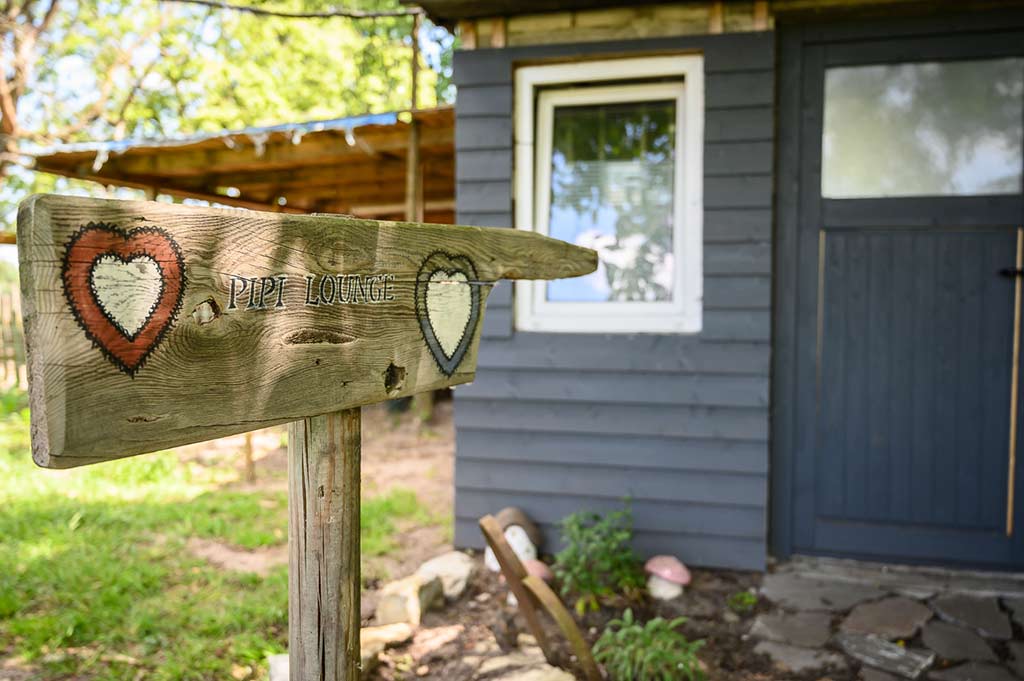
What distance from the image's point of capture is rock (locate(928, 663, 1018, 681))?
257 centimetres

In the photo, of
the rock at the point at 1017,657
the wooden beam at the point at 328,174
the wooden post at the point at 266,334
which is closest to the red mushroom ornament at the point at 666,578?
the rock at the point at 1017,657

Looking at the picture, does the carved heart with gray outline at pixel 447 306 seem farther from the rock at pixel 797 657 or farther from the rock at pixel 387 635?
the rock at pixel 797 657

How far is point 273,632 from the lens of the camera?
2859mm

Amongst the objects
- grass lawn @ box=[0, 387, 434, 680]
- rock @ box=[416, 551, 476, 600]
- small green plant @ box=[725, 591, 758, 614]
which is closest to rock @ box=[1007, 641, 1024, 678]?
small green plant @ box=[725, 591, 758, 614]

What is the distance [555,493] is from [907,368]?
5.84ft

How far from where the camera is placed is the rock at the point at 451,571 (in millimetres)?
3293

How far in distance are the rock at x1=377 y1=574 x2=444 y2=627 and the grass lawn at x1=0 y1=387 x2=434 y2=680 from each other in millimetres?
390

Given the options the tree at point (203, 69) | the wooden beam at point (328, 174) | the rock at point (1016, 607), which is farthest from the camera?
the tree at point (203, 69)

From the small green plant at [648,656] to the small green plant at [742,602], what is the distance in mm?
593

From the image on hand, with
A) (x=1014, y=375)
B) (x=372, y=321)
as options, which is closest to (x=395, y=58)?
(x=1014, y=375)

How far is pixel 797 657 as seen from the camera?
2.76 metres

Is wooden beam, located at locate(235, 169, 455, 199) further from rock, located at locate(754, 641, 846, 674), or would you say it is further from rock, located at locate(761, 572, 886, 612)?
rock, located at locate(754, 641, 846, 674)

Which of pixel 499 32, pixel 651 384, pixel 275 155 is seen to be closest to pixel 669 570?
pixel 651 384

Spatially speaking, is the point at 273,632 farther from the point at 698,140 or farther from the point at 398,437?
the point at 398,437
